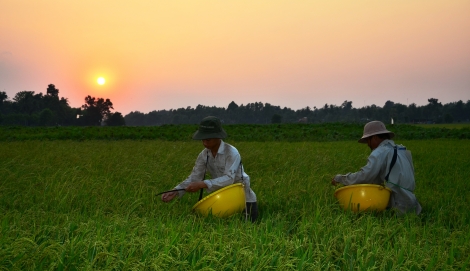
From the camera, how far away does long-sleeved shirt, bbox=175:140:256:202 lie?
437cm

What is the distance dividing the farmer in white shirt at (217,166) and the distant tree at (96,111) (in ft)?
319

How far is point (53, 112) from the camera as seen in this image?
313 feet

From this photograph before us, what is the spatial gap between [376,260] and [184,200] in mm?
2953

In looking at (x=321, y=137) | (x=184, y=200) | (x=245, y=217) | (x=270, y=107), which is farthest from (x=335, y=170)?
(x=270, y=107)

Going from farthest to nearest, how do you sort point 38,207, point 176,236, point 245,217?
point 38,207
point 245,217
point 176,236

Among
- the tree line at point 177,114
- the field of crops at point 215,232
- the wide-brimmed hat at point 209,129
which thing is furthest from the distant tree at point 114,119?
the wide-brimmed hat at point 209,129

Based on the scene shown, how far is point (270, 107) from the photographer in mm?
131000

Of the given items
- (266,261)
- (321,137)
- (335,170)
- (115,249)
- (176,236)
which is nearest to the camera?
(266,261)

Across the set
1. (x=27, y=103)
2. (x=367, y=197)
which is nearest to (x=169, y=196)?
(x=367, y=197)

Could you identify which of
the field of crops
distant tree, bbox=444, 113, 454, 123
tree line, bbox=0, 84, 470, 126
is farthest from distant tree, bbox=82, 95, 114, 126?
the field of crops

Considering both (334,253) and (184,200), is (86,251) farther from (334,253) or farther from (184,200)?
(184,200)

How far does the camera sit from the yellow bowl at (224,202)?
4176 mm

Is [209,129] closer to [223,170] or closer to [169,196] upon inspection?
[223,170]

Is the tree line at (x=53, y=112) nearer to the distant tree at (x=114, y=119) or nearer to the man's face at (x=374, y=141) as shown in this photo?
the distant tree at (x=114, y=119)
